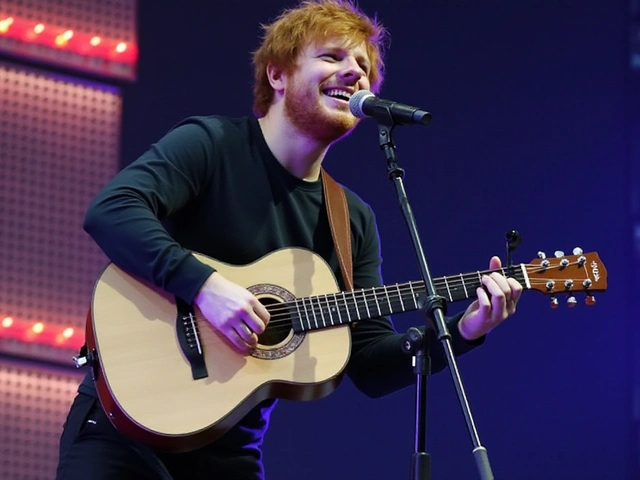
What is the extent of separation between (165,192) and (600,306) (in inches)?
86.7

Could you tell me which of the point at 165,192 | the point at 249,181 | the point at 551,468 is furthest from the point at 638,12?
the point at 165,192

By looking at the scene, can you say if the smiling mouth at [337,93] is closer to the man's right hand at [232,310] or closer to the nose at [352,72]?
the nose at [352,72]

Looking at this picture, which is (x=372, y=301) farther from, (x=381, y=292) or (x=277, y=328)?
(x=277, y=328)

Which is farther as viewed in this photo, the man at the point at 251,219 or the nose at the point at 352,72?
the nose at the point at 352,72

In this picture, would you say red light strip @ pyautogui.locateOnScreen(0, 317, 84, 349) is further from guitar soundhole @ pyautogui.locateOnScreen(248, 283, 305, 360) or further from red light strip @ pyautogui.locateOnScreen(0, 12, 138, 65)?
guitar soundhole @ pyautogui.locateOnScreen(248, 283, 305, 360)

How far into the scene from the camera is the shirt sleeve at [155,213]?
271 centimetres

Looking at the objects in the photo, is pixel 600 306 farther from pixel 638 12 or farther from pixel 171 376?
pixel 171 376

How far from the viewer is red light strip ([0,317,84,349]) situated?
12.1 ft

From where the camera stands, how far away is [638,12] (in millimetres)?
4480

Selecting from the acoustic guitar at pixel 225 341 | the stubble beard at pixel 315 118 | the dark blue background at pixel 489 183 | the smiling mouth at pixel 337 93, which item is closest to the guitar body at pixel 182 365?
the acoustic guitar at pixel 225 341

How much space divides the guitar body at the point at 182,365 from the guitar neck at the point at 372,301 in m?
0.03

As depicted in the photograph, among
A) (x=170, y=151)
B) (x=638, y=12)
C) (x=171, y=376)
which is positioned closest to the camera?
(x=171, y=376)

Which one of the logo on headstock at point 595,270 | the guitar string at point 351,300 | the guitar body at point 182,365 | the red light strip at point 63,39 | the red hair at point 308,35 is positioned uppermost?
the red light strip at point 63,39

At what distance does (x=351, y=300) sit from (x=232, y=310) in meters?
0.37
